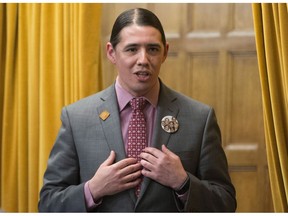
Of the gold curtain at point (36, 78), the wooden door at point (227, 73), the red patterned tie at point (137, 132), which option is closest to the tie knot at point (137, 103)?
the red patterned tie at point (137, 132)

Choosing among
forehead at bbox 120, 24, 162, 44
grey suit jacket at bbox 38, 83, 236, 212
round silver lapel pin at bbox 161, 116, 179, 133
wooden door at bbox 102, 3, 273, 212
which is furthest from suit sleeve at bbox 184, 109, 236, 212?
wooden door at bbox 102, 3, 273, 212

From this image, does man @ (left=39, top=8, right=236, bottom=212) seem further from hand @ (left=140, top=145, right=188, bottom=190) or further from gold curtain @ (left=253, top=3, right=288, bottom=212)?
gold curtain @ (left=253, top=3, right=288, bottom=212)

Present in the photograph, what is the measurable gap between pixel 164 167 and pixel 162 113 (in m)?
0.21

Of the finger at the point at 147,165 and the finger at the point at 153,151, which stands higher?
the finger at the point at 153,151

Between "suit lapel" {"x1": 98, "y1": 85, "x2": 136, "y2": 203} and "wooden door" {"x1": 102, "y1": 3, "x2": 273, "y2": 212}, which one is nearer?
"suit lapel" {"x1": 98, "y1": 85, "x2": 136, "y2": 203}

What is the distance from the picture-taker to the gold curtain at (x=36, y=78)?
2217mm

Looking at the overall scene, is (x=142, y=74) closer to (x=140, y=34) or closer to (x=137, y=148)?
(x=140, y=34)

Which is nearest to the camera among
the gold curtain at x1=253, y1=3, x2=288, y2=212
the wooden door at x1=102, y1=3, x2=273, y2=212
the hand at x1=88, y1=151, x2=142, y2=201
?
the hand at x1=88, y1=151, x2=142, y2=201

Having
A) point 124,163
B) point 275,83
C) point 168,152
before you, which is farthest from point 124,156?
point 275,83

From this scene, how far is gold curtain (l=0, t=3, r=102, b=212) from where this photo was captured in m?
2.22

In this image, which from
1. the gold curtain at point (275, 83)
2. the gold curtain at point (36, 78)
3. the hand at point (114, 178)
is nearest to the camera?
the hand at point (114, 178)

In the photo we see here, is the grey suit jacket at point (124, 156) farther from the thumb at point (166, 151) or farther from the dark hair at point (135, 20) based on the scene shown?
the dark hair at point (135, 20)

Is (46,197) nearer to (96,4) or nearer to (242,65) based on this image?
(96,4)

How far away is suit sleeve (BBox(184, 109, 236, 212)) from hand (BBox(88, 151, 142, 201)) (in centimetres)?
18
